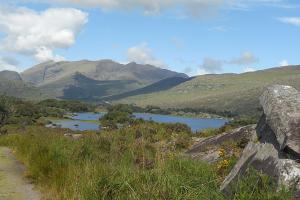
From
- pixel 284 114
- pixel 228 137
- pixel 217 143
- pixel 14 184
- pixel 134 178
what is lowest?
pixel 14 184

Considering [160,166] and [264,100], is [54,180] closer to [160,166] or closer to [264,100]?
[160,166]

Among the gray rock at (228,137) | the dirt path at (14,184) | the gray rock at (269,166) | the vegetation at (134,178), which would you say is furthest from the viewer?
the gray rock at (228,137)

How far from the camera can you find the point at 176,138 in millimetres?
19609

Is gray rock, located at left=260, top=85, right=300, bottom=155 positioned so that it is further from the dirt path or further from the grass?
the dirt path

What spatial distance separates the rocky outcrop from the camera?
902 centimetres

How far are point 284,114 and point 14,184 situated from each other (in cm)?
815

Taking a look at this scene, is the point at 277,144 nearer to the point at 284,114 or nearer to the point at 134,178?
the point at 284,114

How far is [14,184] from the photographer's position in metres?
14.0

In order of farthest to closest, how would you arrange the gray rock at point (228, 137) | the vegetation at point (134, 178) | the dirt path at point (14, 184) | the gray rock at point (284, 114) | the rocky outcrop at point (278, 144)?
the gray rock at point (228, 137) < the dirt path at point (14, 184) < the gray rock at point (284, 114) < the rocky outcrop at point (278, 144) < the vegetation at point (134, 178)

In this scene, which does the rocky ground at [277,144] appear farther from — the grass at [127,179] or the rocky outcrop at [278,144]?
the grass at [127,179]

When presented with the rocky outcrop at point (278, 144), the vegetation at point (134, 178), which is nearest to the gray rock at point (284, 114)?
the rocky outcrop at point (278, 144)

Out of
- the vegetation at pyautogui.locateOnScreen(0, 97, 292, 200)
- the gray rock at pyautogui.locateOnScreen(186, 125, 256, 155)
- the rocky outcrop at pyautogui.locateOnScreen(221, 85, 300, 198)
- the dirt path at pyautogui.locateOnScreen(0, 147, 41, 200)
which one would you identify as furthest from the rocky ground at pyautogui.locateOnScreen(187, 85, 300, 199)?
the dirt path at pyautogui.locateOnScreen(0, 147, 41, 200)

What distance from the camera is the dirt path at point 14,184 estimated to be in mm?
12320

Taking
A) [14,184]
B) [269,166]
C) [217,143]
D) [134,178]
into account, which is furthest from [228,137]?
[134,178]
